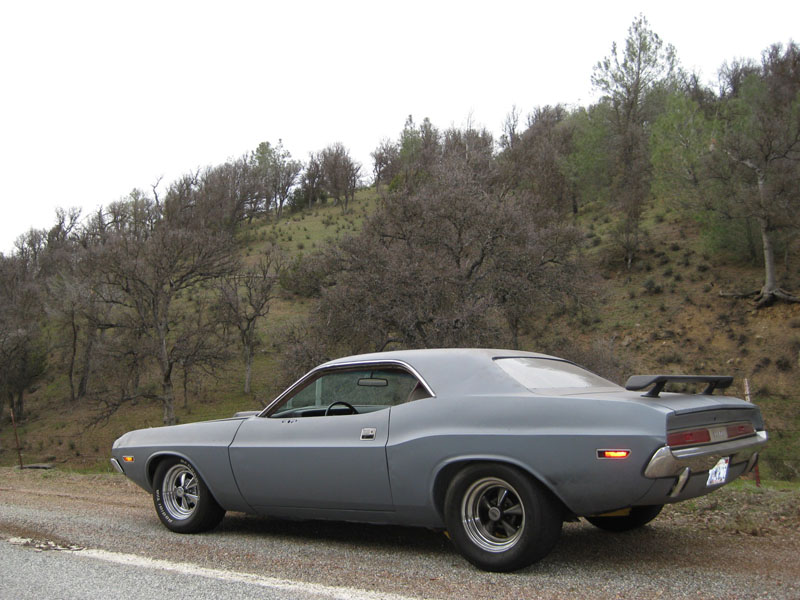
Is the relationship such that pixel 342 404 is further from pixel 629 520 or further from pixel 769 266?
pixel 769 266

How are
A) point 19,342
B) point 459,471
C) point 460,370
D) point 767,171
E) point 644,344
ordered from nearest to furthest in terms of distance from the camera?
point 459,471, point 460,370, point 767,171, point 644,344, point 19,342

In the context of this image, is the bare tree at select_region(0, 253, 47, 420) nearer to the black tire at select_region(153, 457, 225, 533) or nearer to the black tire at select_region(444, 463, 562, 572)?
the black tire at select_region(153, 457, 225, 533)

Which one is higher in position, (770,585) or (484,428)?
(484,428)

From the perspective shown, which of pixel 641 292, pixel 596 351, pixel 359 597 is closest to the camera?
pixel 359 597

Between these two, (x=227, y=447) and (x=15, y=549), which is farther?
(x=227, y=447)

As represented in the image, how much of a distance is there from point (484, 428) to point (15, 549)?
3703mm

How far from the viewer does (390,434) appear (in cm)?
474

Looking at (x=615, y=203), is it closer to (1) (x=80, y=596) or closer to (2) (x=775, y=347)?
Answer: (2) (x=775, y=347)

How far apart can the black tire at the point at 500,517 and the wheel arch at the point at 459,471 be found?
0.08ft

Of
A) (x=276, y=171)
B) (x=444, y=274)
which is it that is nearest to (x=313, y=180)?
(x=276, y=171)

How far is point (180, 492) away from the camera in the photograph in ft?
19.7

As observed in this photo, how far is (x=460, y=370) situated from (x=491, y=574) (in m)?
1.33

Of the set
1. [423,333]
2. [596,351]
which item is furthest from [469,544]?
[596,351]

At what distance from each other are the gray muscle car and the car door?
1 cm
